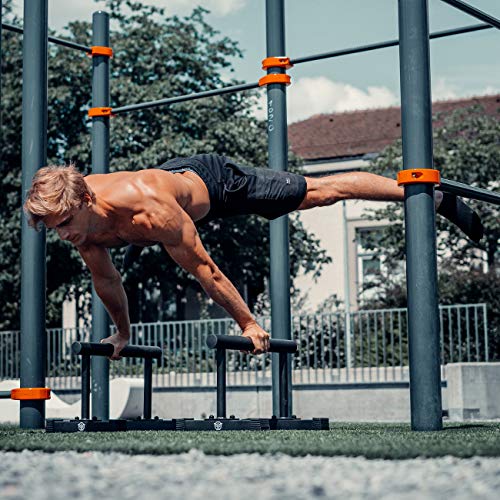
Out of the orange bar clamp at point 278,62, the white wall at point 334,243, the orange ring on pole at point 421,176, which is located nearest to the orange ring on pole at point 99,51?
the orange bar clamp at point 278,62

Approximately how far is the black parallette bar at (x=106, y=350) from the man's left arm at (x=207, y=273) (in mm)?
725

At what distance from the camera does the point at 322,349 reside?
41.7 feet

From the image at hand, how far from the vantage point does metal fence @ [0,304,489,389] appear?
1229 cm

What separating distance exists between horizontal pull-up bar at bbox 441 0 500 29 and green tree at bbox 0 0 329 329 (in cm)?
1123

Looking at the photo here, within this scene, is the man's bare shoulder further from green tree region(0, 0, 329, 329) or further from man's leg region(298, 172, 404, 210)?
green tree region(0, 0, 329, 329)

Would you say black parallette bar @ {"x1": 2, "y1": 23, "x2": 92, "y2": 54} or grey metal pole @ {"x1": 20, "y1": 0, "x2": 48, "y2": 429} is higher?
black parallette bar @ {"x1": 2, "y1": 23, "x2": 92, "y2": 54}

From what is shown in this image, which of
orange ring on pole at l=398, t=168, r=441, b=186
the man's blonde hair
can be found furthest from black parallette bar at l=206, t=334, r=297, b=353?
orange ring on pole at l=398, t=168, r=441, b=186

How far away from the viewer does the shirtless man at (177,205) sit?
4824mm

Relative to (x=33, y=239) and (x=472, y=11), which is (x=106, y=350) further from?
(x=472, y=11)

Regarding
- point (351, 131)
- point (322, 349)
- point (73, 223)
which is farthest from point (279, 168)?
point (351, 131)

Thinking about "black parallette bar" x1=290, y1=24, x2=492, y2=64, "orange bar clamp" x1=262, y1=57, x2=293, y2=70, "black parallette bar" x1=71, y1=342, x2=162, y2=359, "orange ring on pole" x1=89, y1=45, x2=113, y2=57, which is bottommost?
"black parallette bar" x1=71, y1=342, x2=162, y2=359

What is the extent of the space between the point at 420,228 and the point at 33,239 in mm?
Answer: 2680

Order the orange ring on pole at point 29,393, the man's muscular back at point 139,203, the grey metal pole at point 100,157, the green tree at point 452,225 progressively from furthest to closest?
the green tree at point 452,225 → the grey metal pole at point 100,157 → the orange ring on pole at point 29,393 → the man's muscular back at point 139,203

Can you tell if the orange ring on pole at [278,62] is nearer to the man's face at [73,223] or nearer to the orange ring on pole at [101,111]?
the orange ring on pole at [101,111]
